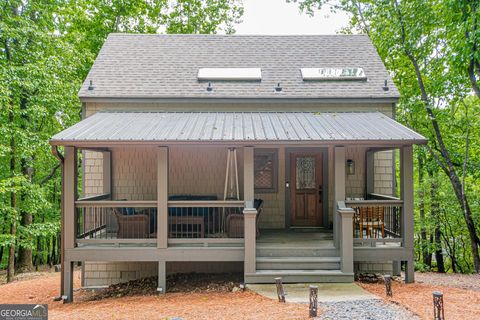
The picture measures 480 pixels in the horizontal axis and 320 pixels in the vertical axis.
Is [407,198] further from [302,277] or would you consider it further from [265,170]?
→ [265,170]

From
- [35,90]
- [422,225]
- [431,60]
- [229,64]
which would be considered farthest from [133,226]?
[422,225]

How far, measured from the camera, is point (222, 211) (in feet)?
26.2

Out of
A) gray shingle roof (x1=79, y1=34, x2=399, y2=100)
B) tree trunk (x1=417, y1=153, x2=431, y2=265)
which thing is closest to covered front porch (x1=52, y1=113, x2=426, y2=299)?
gray shingle roof (x1=79, y1=34, x2=399, y2=100)

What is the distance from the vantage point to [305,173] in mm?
9180

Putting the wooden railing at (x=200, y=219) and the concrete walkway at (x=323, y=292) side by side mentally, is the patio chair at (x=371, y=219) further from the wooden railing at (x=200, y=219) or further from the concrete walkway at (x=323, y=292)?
the wooden railing at (x=200, y=219)

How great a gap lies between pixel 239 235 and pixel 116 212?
2775mm

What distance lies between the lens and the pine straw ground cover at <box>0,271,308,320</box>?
17.1 ft

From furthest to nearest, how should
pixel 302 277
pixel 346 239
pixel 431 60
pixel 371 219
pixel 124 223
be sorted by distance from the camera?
pixel 431 60 < pixel 371 219 < pixel 124 223 < pixel 346 239 < pixel 302 277

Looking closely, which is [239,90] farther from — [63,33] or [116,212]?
[63,33]

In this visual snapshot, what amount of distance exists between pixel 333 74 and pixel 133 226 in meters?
6.83

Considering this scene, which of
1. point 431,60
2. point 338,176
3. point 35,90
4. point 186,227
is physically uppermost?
point 431,60

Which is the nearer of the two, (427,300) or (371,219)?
(427,300)

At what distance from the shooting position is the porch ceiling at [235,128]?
22.0ft

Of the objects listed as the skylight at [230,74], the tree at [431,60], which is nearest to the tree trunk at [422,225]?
the tree at [431,60]
